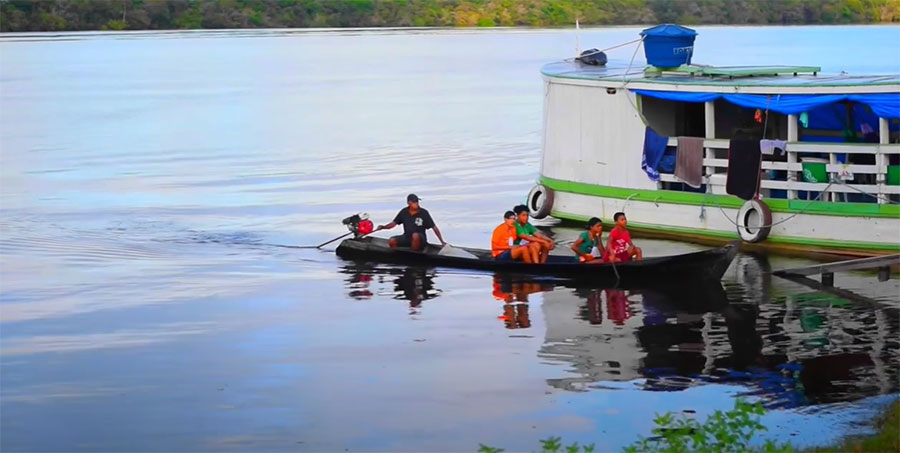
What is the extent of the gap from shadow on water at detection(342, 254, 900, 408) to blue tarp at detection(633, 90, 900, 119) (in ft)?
8.68

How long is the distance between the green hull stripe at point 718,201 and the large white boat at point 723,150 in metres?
0.02

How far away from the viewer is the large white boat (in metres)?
23.2

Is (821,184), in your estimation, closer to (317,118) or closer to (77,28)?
(317,118)

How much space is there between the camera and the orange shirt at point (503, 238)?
22.7 meters

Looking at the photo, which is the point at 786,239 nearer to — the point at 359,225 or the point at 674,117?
the point at 674,117

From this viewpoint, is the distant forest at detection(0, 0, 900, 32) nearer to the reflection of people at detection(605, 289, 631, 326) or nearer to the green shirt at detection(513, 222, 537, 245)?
the green shirt at detection(513, 222, 537, 245)

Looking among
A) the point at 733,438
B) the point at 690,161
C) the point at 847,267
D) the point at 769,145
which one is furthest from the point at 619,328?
the point at 733,438

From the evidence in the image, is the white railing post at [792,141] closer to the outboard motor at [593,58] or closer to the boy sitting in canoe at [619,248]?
the boy sitting in canoe at [619,248]

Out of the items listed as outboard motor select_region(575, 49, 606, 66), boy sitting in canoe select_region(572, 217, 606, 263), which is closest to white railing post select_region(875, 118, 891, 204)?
boy sitting in canoe select_region(572, 217, 606, 263)

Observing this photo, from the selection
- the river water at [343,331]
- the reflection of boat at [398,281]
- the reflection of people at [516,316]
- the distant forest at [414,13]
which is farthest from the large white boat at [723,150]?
the distant forest at [414,13]

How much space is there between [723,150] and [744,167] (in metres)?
1.44

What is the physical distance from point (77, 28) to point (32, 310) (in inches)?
5604

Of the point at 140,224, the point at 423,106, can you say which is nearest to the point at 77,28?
the point at 423,106

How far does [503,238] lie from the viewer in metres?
22.8
